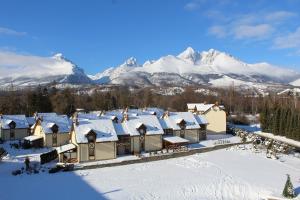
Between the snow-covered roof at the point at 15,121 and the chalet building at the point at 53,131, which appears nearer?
the chalet building at the point at 53,131

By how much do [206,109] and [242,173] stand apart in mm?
27386

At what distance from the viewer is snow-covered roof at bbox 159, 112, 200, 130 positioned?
50.1m

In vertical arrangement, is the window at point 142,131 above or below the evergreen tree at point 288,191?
above

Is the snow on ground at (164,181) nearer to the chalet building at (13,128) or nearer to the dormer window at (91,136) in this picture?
the dormer window at (91,136)

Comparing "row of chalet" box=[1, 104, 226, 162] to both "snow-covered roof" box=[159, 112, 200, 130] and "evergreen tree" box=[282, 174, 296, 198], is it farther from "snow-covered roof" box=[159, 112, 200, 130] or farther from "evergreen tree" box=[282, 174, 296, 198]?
"evergreen tree" box=[282, 174, 296, 198]

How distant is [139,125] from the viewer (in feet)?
148

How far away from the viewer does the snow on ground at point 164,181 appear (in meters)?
29.0

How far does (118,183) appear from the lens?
31703mm

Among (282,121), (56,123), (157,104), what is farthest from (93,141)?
(157,104)

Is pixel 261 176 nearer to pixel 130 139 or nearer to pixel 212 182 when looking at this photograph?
pixel 212 182

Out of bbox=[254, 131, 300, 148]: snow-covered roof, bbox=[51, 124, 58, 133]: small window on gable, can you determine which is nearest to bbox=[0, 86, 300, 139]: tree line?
bbox=[254, 131, 300, 148]: snow-covered roof

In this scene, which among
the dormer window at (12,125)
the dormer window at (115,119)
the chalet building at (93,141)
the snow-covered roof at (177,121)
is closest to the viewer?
the chalet building at (93,141)

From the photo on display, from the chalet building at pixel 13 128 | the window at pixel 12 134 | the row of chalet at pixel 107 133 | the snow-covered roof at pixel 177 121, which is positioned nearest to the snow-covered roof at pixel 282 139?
the row of chalet at pixel 107 133

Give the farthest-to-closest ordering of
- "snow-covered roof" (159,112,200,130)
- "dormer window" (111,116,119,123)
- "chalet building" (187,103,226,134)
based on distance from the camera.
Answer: "chalet building" (187,103,226,134), "dormer window" (111,116,119,123), "snow-covered roof" (159,112,200,130)
